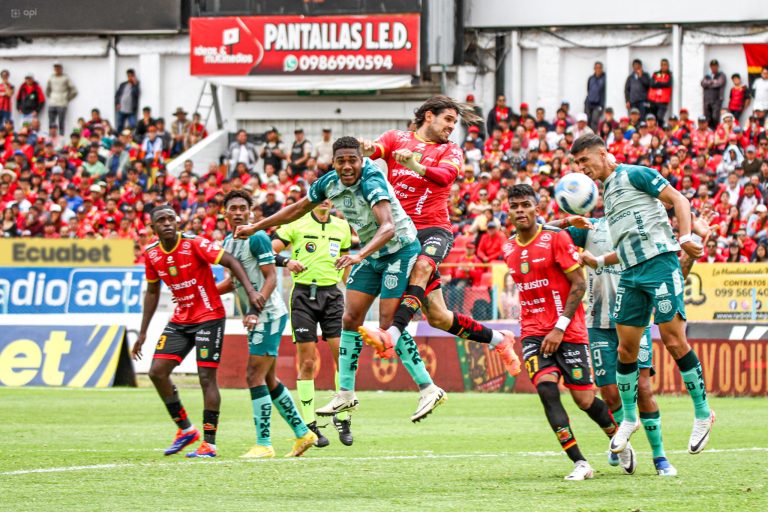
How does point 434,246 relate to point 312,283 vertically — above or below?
above

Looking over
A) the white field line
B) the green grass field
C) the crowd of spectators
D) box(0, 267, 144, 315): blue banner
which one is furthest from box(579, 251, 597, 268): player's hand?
box(0, 267, 144, 315): blue banner

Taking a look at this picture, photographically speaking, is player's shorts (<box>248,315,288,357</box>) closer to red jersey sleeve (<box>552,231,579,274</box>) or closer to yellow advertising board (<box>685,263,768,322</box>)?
red jersey sleeve (<box>552,231,579,274</box>)

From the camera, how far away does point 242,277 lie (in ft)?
42.3

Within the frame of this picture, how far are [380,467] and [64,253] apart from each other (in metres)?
18.5

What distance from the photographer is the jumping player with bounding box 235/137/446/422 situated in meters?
11.3

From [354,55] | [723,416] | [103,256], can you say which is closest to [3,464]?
[723,416]

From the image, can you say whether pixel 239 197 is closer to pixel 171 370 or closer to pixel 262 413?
pixel 171 370

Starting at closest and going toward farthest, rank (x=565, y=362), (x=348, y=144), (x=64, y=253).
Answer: (x=565, y=362) < (x=348, y=144) < (x=64, y=253)

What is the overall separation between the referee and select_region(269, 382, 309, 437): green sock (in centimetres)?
77

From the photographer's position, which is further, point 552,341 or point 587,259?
point 587,259

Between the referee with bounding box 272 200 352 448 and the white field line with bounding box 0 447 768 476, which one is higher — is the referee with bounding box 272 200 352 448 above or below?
above

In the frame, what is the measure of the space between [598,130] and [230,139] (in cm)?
1105

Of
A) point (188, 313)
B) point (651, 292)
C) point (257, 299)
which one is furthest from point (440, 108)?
point (188, 313)

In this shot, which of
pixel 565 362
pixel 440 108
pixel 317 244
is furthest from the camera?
pixel 317 244
